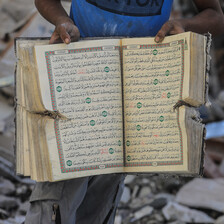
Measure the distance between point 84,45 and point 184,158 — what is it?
589 millimetres

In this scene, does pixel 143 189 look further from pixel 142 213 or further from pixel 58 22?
pixel 58 22

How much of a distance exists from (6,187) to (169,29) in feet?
8.11

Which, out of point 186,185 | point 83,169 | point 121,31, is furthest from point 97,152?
point 186,185

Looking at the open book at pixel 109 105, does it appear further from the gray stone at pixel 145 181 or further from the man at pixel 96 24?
the gray stone at pixel 145 181

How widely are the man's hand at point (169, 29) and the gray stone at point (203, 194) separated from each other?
2.26 meters

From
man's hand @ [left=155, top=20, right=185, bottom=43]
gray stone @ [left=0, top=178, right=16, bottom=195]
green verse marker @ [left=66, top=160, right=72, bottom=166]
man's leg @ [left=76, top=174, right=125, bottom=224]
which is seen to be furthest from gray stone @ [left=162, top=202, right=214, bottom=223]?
man's hand @ [left=155, top=20, right=185, bottom=43]

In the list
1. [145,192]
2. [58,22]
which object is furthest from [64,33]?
[145,192]

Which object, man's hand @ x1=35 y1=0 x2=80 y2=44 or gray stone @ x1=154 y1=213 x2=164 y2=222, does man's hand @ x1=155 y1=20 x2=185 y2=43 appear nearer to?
man's hand @ x1=35 y1=0 x2=80 y2=44

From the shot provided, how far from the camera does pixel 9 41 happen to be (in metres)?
5.52

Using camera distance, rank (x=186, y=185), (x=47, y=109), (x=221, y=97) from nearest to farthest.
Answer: (x=47, y=109), (x=186, y=185), (x=221, y=97)

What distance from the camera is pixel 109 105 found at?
5.66 feet

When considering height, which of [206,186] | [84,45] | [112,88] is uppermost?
[84,45]

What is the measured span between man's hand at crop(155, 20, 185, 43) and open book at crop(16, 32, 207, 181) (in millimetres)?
35

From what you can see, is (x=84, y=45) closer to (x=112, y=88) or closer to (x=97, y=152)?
(x=112, y=88)
